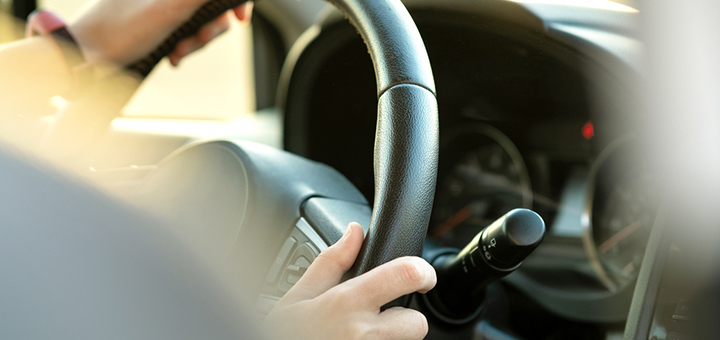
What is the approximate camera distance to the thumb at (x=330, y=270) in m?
0.60

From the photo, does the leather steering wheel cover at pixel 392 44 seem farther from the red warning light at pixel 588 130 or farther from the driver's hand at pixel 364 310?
the red warning light at pixel 588 130

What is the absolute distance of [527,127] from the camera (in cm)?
151

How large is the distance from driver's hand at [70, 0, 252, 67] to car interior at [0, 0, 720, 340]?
13cm

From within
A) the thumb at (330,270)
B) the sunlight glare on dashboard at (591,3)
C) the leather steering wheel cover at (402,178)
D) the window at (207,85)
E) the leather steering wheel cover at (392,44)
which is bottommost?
the window at (207,85)

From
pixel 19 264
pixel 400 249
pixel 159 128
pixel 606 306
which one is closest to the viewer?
pixel 19 264

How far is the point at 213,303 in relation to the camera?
1.32 feet

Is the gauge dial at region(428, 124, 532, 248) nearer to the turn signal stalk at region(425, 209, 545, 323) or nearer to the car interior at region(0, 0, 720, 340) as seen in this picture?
the car interior at region(0, 0, 720, 340)

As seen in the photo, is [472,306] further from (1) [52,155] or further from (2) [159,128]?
(2) [159,128]

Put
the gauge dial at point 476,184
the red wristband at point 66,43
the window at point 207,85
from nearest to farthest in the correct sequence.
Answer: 1. the red wristband at point 66,43
2. the gauge dial at point 476,184
3. the window at point 207,85

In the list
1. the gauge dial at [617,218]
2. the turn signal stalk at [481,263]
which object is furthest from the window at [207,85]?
the turn signal stalk at [481,263]

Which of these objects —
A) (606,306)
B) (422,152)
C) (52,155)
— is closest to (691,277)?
(422,152)

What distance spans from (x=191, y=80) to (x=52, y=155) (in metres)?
1.77

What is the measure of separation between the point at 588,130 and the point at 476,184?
41cm

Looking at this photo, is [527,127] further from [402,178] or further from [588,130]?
[402,178]
